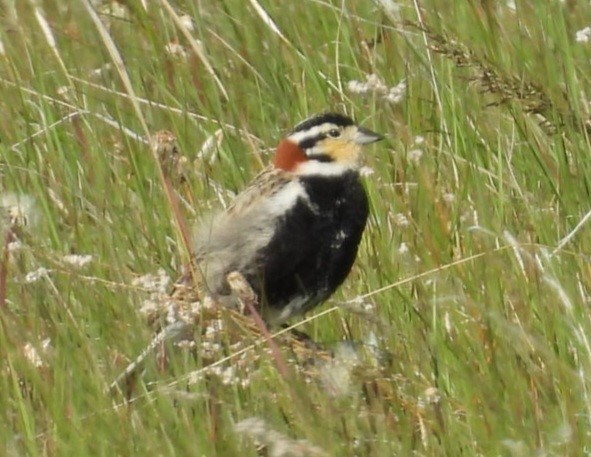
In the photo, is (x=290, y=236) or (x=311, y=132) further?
(x=311, y=132)

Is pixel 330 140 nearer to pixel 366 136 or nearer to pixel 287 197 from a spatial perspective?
pixel 366 136

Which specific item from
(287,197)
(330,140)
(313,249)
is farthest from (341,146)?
(313,249)

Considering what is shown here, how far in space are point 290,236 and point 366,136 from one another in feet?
1.03

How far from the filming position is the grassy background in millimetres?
2697

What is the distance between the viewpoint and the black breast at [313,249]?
367 centimetres

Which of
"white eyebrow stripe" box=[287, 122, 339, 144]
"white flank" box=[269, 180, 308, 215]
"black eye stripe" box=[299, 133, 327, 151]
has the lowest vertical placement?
"white flank" box=[269, 180, 308, 215]

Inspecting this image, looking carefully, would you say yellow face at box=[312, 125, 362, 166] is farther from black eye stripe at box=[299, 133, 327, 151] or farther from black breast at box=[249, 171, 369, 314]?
black breast at box=[249, 171, 369, 314]

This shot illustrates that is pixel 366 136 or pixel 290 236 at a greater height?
pixel 366 136

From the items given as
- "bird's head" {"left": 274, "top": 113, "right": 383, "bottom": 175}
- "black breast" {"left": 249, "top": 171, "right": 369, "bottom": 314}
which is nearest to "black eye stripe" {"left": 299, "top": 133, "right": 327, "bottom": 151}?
"bird's head" {"left": 274, "top": 113, "right": 383, "bottom": 175}

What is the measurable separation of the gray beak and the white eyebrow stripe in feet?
0.19

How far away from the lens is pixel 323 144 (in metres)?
3.92

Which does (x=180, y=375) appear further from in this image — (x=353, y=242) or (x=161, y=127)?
(x=161, y=127)

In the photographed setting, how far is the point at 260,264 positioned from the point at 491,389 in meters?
1.14

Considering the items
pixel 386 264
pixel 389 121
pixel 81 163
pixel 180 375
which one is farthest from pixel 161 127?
pixel 180 375
